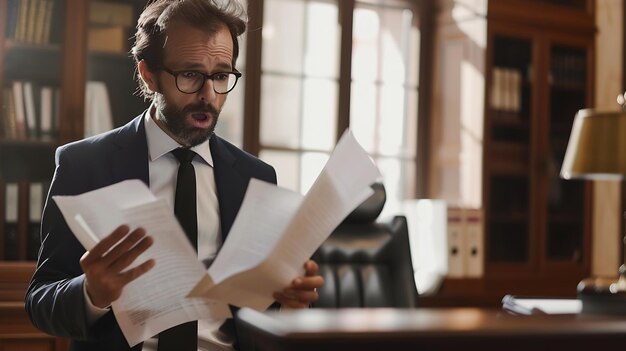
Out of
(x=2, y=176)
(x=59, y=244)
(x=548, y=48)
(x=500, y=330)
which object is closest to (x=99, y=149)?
(x=59, y=244)

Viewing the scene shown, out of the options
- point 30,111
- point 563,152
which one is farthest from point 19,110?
point 563,152

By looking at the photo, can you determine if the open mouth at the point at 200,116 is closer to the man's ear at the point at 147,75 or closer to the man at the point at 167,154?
the man at the point at 167,154

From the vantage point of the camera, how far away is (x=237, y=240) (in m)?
1.49

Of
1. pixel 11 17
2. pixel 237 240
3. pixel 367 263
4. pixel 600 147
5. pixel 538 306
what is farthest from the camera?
pixel 11 17

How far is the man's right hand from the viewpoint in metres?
1.37

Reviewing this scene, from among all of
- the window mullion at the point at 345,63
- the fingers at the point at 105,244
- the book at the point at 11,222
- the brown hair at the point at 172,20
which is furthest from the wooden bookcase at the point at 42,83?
the fingers at the point at 105,244

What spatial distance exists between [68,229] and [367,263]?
4.24 ft

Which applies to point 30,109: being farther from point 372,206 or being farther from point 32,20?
point 372,206

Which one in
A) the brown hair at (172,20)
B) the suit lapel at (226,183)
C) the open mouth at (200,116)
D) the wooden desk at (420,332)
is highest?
the brown hair at (172,20)

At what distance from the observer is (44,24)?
3.53 meters

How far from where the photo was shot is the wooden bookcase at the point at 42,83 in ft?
11.3

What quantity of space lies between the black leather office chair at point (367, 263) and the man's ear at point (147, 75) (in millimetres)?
1046

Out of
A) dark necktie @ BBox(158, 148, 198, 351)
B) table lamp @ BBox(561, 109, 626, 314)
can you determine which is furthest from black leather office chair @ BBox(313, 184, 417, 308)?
dark necktie @ BBox(158, 148, 198, 351)

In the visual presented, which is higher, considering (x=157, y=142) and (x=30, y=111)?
(x=30, y=111)
